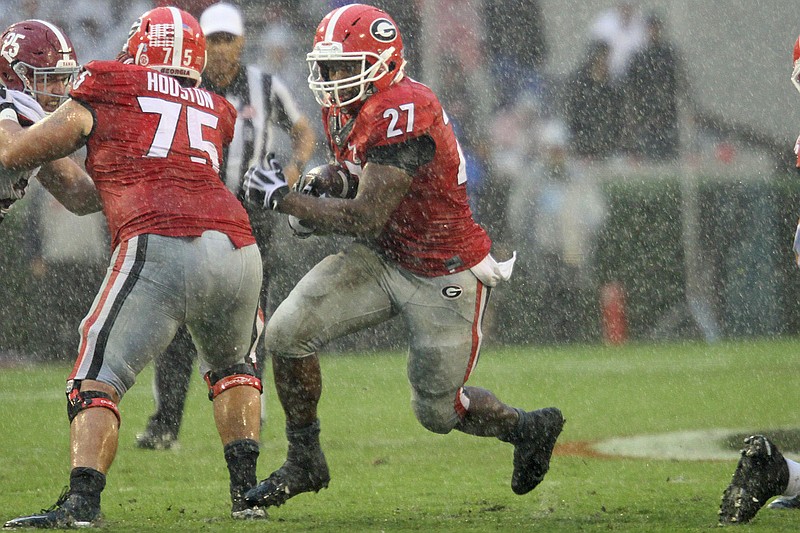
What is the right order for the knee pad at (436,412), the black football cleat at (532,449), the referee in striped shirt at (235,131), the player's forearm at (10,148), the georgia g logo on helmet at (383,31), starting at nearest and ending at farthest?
the player's forearm at (10,148)
the georgia g logo on helmet at (383,31)
the knee pad at (436,412)
the black football cleat at (532,449)
the referee in striped shirt at (235,131)

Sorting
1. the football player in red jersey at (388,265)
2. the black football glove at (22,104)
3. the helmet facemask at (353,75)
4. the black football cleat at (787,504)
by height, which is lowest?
the black football cleat at (787,504)

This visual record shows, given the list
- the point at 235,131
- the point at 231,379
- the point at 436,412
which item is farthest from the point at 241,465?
the point at 235,131

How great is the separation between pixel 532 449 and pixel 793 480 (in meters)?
0.92

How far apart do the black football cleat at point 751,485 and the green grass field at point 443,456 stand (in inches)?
2.7

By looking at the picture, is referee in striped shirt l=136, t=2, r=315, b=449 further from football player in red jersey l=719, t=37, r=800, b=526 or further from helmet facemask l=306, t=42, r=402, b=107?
football player in red jersey l=719, t=37, r=800, b=526

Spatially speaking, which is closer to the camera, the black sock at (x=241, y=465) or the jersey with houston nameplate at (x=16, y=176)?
the black sock at (x=241, y=465)

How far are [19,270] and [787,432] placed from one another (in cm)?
562

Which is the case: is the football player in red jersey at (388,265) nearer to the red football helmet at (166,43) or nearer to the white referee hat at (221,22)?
the red football helmet at (166,43)

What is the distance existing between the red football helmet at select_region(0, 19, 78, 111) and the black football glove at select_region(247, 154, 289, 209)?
98 centimetres

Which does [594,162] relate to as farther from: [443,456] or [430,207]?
[430,207]

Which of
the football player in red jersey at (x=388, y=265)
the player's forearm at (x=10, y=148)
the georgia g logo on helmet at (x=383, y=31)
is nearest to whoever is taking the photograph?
the player's forearm at (x=10, y=148)

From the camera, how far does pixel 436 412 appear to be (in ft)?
14.6

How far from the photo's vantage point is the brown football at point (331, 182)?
4328mm

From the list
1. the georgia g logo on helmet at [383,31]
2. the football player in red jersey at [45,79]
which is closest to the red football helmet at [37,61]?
the football player in red jersey at [45,79]
